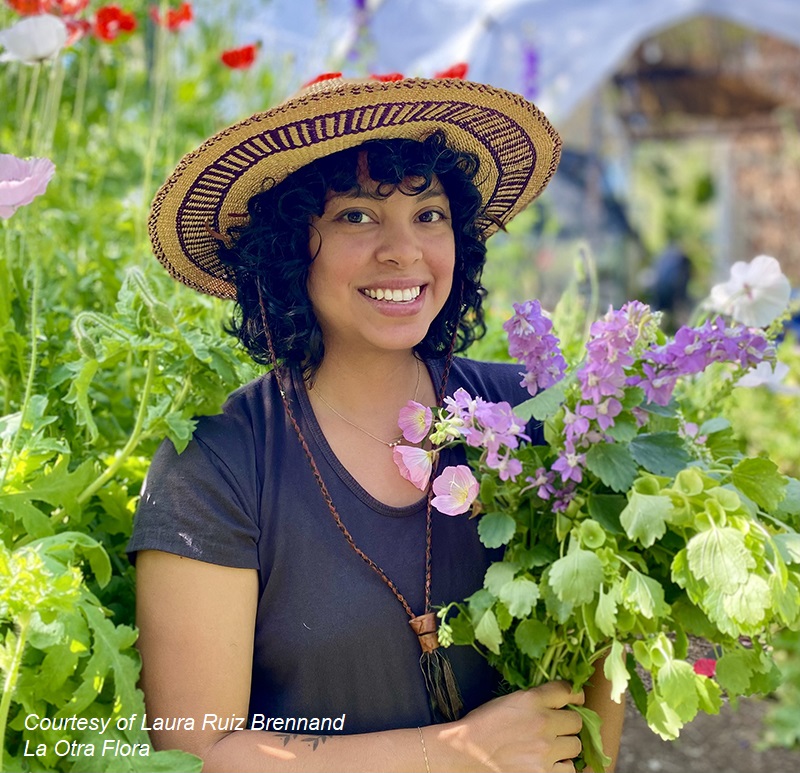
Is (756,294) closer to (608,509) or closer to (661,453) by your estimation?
(661,453)

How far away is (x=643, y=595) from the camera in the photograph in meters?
1.31

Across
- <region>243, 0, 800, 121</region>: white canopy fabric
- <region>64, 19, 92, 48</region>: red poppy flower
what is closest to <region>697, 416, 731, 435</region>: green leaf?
<region>64, 19, 92, 48</region>: red poppy flower

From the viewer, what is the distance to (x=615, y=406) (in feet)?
4.63

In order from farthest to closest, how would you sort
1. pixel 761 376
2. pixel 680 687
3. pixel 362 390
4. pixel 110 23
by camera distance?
pixel 110 23 < pixel 761 376 < pixel 362 390 < pixel 680 687

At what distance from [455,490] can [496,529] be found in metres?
0.08

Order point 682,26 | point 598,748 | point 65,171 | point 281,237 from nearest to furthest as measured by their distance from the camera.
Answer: point 598,748
point 281,237
point 65,171
point 682,26

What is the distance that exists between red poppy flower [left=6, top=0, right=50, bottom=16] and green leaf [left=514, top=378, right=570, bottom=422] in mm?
1587

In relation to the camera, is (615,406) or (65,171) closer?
(615,406)

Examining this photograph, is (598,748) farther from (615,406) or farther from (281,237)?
(281,237)

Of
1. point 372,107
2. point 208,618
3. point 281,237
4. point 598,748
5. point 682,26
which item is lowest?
point 598,748

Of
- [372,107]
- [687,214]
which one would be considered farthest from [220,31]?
[687,214]

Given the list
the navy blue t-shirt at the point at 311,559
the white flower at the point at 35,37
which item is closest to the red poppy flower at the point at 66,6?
the white flower at the point at 35,37

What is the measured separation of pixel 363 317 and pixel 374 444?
0.74ft

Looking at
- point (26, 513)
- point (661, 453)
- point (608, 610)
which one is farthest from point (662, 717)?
point (26, 513)
